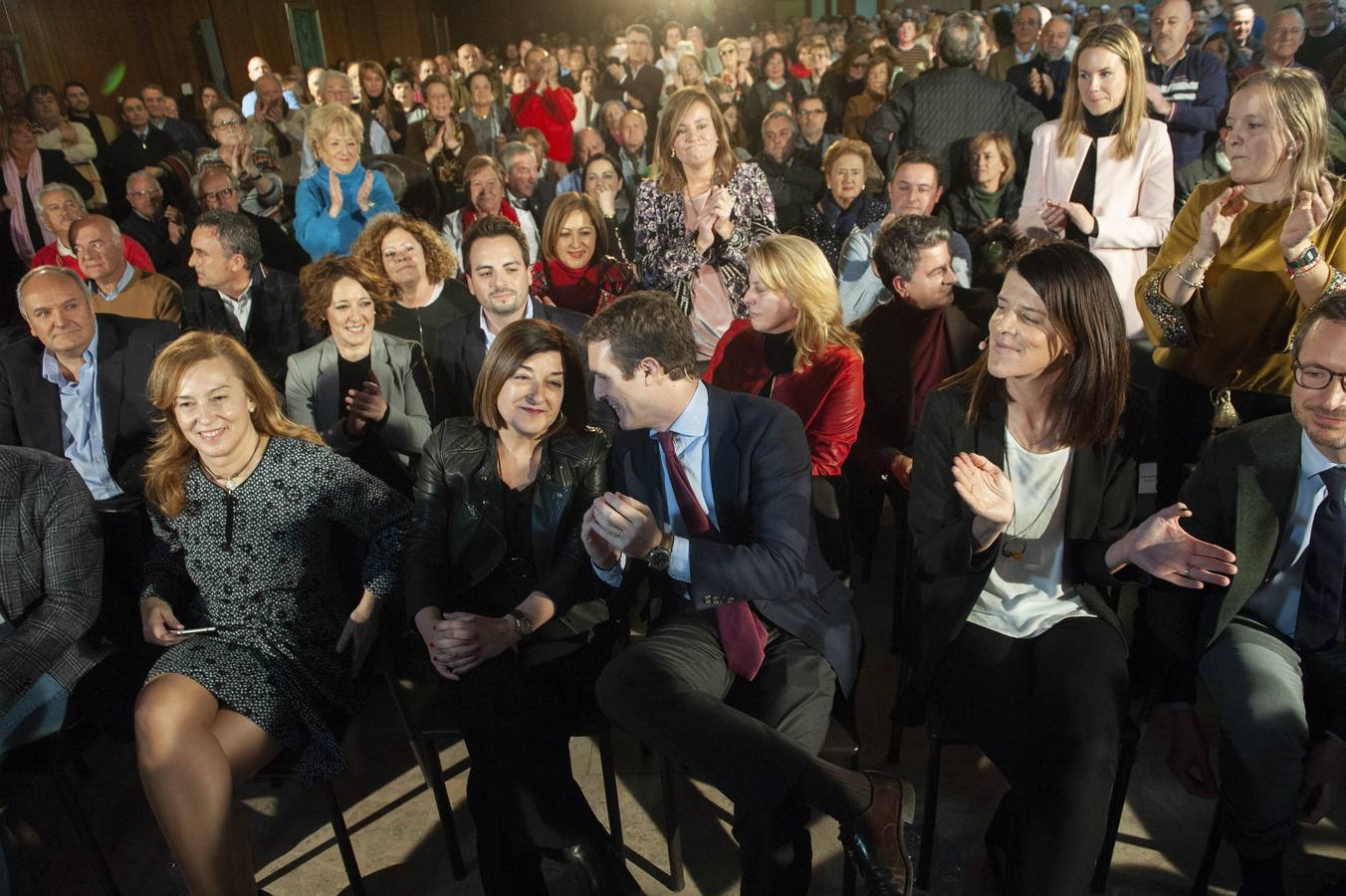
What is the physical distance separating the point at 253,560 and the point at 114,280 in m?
2.36

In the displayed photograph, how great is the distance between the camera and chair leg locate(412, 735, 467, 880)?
6.88 ft

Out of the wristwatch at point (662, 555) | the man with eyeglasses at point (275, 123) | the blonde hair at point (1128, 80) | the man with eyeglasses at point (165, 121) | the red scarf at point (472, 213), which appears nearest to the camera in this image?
the wristwatch at point (662, 555)

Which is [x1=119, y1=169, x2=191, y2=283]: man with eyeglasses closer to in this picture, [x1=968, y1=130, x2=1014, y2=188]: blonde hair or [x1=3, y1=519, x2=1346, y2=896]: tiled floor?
[x1=3, y1=519, x2=1346, y2=896]: tiled floor

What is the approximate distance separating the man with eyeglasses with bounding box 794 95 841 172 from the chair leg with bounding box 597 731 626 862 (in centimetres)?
452

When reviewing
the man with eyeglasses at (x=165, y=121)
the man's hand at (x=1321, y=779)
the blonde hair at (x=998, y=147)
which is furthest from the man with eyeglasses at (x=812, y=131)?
the man with eyeglasses at (x=165, y=121)

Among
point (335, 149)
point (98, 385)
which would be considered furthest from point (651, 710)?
point (335, 149)

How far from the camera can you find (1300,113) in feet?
7.45

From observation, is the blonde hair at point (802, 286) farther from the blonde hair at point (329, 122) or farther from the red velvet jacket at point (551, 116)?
the red velvet jacket at point (551, 116)

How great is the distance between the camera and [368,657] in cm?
236

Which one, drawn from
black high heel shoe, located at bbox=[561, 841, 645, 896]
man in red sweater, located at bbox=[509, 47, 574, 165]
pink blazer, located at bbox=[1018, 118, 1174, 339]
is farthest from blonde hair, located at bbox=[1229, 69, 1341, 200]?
man in red sweater, located at bbox=[509, 47, 574, 165]

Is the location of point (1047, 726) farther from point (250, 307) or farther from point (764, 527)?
point (250, 307)

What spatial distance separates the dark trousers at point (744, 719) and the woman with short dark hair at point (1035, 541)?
13.0 inches

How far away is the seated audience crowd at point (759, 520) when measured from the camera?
1849 millimetres

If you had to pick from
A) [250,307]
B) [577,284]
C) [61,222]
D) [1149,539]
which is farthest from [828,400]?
[61,222]
